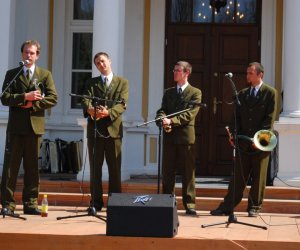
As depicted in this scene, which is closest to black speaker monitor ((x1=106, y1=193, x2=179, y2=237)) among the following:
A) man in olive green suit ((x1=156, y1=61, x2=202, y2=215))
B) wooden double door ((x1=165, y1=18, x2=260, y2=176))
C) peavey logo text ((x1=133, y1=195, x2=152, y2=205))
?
peavey logo text ((x1=133, y1=195, x2=152, y2=205))

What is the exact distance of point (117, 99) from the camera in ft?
31.7

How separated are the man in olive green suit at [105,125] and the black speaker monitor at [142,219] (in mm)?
1695

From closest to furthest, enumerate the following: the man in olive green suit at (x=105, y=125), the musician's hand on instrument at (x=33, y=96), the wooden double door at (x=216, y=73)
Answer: the musician's hand on instrument at (x=33, y=96) < the man in olive green suit at (x=105, y=125) < the wooden double door at (x=216, y=73)

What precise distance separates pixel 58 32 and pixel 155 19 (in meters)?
1.74

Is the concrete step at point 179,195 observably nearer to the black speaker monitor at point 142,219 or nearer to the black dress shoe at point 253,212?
the black dress shoe at point 253,212

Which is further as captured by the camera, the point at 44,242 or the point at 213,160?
the point at 213,160

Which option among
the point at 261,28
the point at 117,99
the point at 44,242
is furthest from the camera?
the point at 261,28

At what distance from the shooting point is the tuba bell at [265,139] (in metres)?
9.17

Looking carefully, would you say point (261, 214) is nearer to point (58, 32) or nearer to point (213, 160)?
point (213, 160)

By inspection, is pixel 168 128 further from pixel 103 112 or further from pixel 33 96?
pixel 33 96

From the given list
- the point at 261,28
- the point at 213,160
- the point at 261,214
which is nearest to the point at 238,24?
the point at 261,28

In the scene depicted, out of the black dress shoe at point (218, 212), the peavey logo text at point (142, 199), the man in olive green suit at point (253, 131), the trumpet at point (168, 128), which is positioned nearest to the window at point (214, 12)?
the man in olive green suit at point (253, 131)

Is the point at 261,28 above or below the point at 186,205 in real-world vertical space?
above

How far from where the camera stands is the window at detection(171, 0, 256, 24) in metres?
13.2
